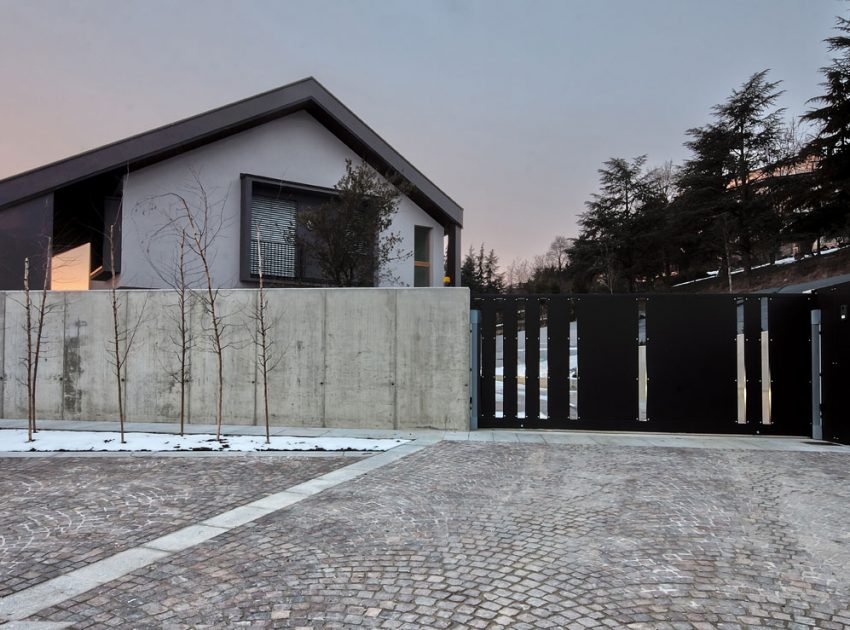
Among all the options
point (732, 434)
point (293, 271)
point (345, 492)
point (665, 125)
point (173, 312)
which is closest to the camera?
point (345, 492)

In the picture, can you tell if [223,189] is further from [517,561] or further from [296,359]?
[517,561]

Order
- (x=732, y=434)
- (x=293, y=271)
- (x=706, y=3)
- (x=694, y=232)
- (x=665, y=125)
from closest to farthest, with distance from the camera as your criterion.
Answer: (x=732, y=434) → (x=706, y=3) → (x=293, y=271) → (x=694, y=232) → (x=665, y=125)

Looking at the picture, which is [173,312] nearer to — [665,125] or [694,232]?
[694,232]

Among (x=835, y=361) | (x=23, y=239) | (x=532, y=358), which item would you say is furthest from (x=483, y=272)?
(x=835, y=361)

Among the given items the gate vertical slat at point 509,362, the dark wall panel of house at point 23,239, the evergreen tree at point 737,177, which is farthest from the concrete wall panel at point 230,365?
the evergreen tree at point 737,177

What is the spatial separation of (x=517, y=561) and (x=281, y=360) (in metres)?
7.40

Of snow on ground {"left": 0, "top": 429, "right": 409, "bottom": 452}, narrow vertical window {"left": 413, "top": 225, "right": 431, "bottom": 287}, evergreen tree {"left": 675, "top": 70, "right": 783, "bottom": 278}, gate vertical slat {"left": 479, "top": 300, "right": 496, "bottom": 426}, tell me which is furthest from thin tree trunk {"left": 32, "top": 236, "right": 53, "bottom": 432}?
evergreen tree {"left": 675, "top": 70, "right": 783, "bottom": 278}

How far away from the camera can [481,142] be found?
25859mm

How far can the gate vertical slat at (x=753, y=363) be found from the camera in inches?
374

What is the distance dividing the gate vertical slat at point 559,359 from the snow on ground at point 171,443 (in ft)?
9.78

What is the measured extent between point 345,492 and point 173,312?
6.68 m

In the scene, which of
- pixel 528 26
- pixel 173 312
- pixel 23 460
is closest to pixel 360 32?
pixel 528 26

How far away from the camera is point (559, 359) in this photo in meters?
9.91

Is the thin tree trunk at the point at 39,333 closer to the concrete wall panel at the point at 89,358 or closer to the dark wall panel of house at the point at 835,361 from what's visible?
the concrete wall panel at the point at 89,358
